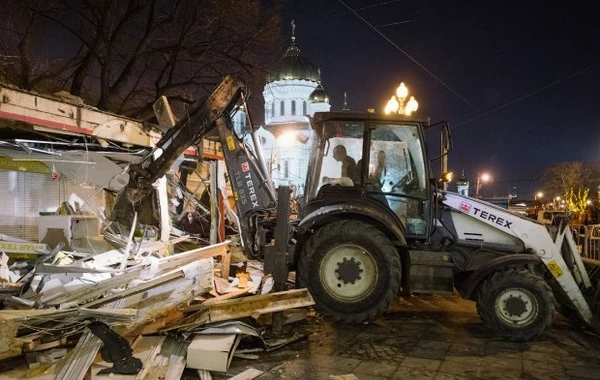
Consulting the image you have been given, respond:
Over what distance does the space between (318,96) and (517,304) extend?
144 feet

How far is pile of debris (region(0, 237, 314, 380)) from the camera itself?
4273 mm

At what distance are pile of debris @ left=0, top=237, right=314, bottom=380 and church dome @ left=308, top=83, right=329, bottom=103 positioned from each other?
1683 inches

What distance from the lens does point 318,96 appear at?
48.0 m

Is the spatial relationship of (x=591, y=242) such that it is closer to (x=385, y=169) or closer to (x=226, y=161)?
(x=385, y=169)

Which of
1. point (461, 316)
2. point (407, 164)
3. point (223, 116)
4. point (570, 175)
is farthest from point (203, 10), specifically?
point (570, 175)

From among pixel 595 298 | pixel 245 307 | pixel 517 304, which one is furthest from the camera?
pixel 595 298

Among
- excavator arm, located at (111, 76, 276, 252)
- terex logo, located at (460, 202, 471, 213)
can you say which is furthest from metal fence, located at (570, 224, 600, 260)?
excavator arm, located at (111, 76, 276, 252)

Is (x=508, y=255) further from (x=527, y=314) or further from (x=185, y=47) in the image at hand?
(x=185, y=47)

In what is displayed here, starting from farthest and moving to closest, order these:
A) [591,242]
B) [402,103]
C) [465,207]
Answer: [402,103] → [591,242] → [465,207]

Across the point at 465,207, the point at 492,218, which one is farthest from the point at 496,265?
the point at 465,207

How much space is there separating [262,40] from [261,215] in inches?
530

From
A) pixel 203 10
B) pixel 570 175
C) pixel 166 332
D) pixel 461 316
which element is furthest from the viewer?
pixel 570 175

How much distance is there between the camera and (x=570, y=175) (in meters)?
50.0

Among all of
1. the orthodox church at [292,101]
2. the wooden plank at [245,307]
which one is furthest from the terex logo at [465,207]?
the orthodox church at [292,101]
